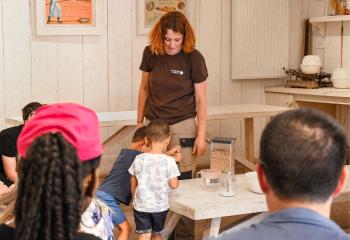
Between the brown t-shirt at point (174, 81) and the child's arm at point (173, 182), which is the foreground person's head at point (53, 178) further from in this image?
the brown t-shirt at point (174, 81)

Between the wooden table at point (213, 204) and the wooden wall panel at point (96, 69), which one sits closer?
the wooden table at point (213, 204)

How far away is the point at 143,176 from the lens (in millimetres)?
2963

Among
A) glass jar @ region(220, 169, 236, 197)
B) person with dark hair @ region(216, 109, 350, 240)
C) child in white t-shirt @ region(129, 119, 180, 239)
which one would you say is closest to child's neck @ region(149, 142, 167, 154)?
child in white t-shirt @ region(129, 119, 180, 239)

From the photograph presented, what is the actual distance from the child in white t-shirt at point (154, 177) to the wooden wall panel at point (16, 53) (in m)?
1.84

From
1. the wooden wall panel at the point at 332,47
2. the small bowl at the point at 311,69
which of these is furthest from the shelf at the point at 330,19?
the small bowl at the point at 311,69

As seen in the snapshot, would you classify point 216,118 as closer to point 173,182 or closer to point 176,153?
point 176,153

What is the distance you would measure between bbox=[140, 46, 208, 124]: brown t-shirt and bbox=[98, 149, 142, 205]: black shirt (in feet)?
1.45

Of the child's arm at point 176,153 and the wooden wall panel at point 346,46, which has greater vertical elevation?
the wooden wall panel at point 346,46

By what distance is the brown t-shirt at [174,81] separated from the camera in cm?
342

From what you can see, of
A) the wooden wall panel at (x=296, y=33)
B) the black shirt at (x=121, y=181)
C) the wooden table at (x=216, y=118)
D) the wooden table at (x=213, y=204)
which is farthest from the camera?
the wooden wall panel at (x=296, y=33)

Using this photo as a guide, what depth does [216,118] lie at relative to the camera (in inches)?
175

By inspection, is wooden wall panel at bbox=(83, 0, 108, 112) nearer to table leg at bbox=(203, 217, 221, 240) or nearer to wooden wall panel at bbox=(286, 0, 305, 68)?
wooden wall panel at bbox=(286, 0, 305, 68)

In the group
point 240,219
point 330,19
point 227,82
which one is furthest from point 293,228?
point 330,19

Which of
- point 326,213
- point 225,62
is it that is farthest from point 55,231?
point 225,62
